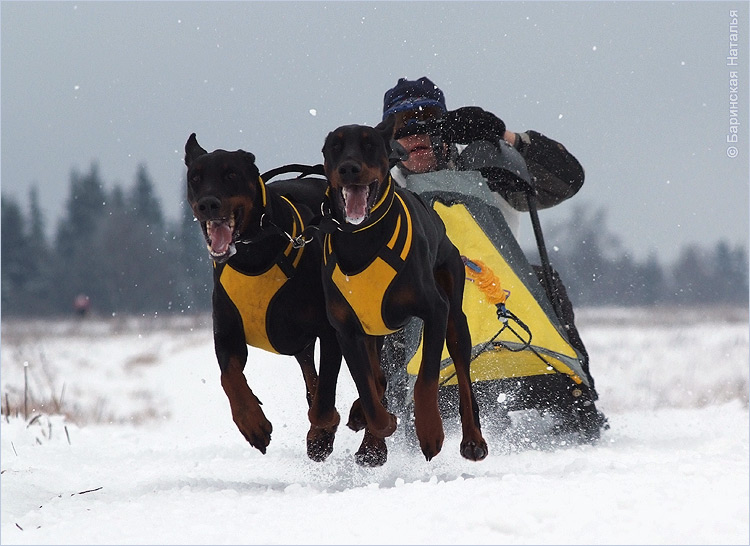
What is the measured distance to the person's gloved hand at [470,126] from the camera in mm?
4449

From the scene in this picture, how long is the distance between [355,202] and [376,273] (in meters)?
0.27

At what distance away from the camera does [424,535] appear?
7.34 ft

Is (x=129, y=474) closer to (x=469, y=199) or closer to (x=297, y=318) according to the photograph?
(x=297, y=318)

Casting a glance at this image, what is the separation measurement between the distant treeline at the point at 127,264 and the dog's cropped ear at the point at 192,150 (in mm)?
23472

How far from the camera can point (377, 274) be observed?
3.12 meters

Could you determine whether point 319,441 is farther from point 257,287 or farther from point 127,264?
point 127,264

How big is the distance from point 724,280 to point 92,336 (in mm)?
22381

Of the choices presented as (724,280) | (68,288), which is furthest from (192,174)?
(68,288)

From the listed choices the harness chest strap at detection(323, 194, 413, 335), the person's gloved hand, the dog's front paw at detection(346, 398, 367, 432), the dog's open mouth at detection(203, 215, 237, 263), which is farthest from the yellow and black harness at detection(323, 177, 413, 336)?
the person's gloved hand

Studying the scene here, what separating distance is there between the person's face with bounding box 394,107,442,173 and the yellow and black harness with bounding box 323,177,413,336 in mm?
1587

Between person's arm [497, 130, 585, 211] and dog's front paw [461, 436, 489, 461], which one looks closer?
dog's front paw [461, 436, 489, 461]

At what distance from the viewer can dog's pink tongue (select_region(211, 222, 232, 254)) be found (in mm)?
3016

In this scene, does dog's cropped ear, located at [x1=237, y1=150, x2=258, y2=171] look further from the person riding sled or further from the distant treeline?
the distant treeline

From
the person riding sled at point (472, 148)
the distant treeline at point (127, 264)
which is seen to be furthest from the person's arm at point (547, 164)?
the distant treeline at point (127, 264)
